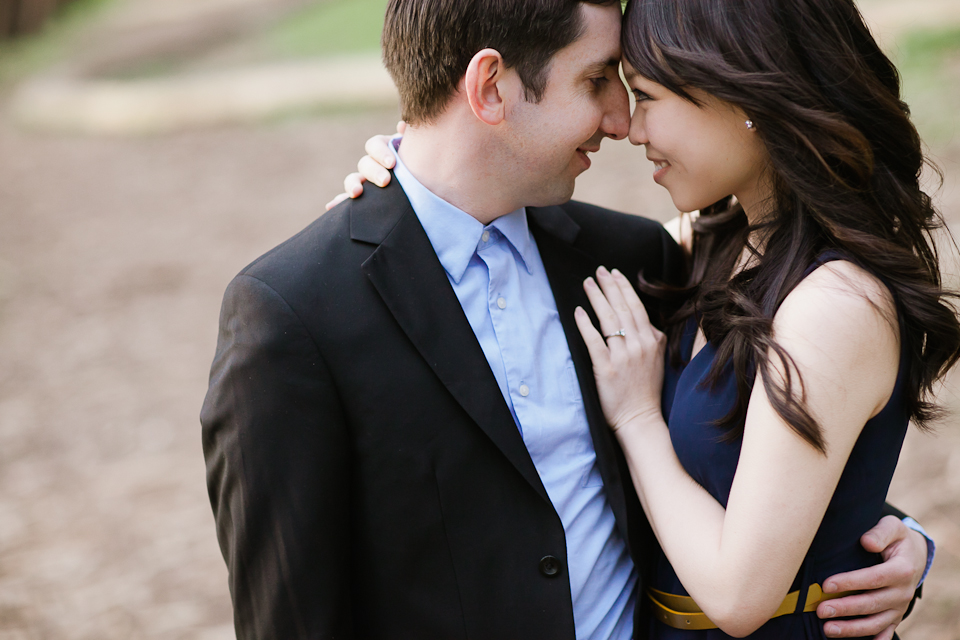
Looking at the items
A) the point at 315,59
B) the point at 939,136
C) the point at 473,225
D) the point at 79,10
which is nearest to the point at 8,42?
the point at 79,10

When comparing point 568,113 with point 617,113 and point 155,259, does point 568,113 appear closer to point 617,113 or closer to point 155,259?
point 617,113

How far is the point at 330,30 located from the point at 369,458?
1873 centimetres

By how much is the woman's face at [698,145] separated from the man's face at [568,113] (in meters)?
0.07

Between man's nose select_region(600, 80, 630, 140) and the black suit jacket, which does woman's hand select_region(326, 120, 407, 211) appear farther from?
man's nose select_region(600, 80, 630, 140)

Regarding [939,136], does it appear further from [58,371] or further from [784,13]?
[58,371]

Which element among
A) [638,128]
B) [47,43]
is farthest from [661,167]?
[47,43]

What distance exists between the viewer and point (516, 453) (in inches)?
78.9

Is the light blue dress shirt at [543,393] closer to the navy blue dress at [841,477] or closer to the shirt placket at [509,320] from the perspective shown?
the shirt placket at [509,320]

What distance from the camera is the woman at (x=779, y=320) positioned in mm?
1817

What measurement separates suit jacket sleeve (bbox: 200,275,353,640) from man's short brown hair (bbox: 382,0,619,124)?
0.72m

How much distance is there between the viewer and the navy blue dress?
76.9 inches

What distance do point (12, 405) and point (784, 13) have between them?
20.3 feet

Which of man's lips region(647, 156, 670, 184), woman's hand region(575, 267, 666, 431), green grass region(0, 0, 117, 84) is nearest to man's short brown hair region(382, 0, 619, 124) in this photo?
man's lips region(647, 156, 670, 184)

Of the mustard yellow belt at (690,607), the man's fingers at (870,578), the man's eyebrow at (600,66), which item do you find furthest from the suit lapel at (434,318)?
the man's fingers at (870,578)
